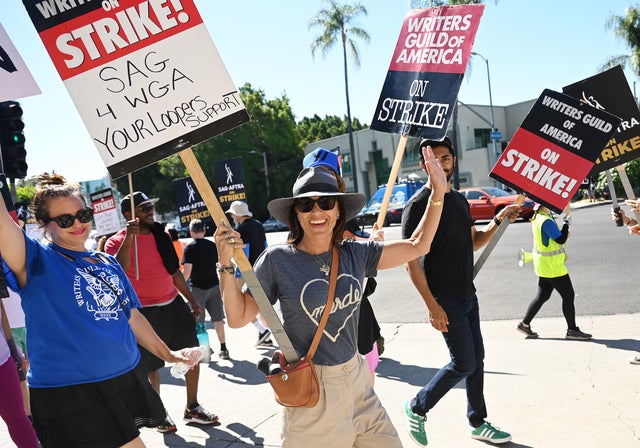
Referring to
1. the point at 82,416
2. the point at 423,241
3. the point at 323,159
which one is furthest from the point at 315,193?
the point at 82,416

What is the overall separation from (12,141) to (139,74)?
15.9 feet

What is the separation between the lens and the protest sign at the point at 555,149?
4.20 meters

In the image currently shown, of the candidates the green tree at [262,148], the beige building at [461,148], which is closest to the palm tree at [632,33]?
the beige building at [461,148]

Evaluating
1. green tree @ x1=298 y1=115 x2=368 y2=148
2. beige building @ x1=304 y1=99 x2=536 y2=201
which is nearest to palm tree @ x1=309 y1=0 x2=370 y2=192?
beige building @ x1=304 y1=99 x2=536 y2=201

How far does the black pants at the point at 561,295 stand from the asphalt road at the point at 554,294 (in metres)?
1.04

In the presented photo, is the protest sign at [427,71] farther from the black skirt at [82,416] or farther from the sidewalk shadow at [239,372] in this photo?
the sidewalk shadow at [239,372]

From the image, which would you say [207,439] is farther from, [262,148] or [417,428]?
[262,148]

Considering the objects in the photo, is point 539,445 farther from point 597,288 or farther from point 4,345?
point 597,288

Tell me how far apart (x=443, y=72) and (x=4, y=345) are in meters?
3.21

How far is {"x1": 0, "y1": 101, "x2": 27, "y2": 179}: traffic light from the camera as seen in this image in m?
6.42

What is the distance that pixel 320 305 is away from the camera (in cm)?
254

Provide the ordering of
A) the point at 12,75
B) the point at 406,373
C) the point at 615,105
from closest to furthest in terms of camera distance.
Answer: the point at 12,75
the point at 615,105
the point at 406,373

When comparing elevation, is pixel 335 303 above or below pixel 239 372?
above

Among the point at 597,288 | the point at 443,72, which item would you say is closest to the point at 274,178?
the point at 597,288
